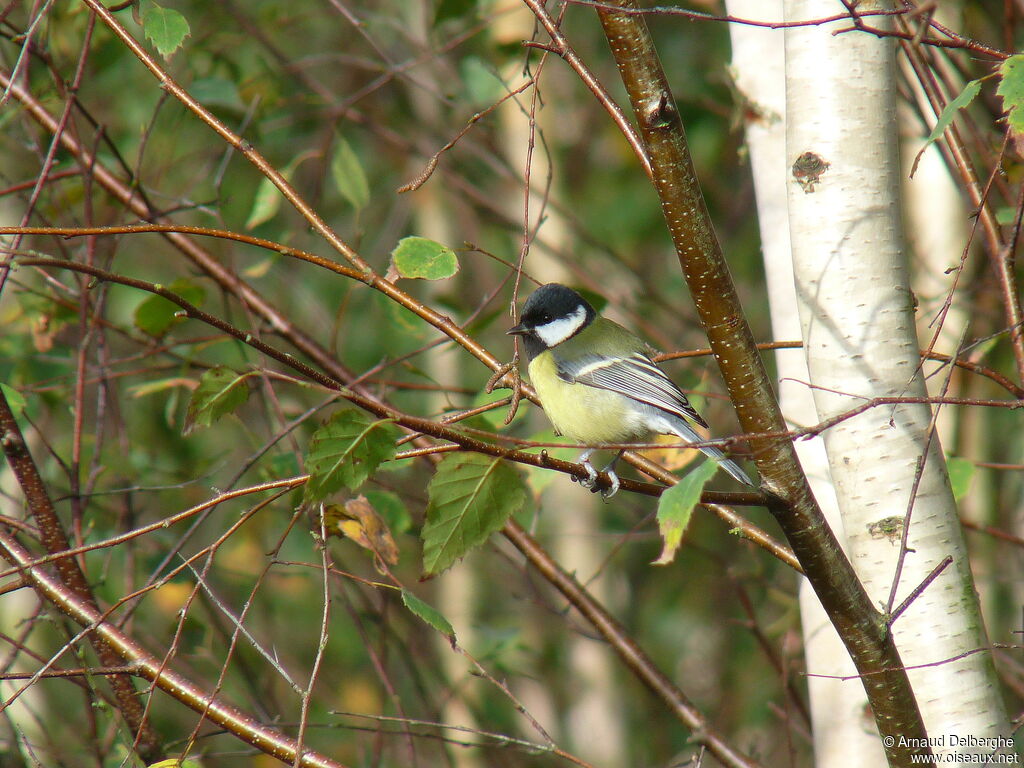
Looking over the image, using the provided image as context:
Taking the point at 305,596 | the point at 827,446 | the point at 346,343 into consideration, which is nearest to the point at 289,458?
the point at 827,446

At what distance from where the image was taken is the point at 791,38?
1.79m

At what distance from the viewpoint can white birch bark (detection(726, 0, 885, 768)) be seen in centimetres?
207

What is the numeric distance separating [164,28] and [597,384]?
1.51m

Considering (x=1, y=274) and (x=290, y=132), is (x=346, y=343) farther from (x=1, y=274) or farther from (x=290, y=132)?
(x=1, y=274)

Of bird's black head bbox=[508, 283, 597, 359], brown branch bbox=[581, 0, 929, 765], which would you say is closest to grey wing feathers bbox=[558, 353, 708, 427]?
bird's black head bbox=[508, 283, 597, 359]

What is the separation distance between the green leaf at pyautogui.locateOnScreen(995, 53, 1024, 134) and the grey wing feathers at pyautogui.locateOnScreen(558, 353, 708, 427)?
1.33 metres

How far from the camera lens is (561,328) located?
9.89ft

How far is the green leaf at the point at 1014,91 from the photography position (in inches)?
50.3

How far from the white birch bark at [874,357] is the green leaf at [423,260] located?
2.28 feet

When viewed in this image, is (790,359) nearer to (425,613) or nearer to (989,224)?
(989,224)

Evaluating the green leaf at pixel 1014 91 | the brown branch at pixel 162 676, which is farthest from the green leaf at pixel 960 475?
the brown branch at pixel 162 676

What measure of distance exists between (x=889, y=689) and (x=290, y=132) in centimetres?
500

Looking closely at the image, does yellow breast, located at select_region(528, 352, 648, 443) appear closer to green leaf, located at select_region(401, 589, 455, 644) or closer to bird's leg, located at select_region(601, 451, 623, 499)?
bird's leg, located at select_region(601, 451, 623, 499)

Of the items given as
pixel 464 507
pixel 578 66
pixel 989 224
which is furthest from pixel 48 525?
pixel 989 224
